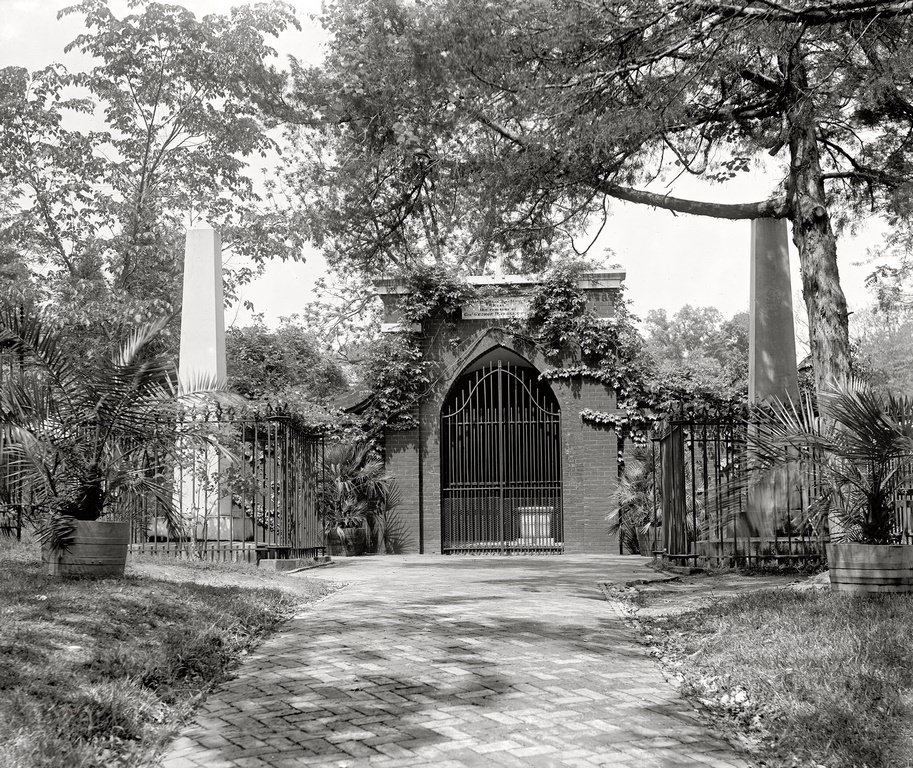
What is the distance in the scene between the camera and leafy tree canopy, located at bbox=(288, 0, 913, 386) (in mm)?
→ 8531

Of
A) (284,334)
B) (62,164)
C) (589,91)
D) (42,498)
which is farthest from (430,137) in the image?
(284,334)

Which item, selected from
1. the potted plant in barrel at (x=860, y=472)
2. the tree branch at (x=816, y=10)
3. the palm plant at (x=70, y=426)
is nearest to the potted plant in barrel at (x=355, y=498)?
the palm plant at (x=70, y=426)

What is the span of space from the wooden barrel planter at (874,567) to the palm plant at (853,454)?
0.54 ft

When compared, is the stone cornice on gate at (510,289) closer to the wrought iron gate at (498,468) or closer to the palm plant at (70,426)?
the wrought iron gate at (498,468)

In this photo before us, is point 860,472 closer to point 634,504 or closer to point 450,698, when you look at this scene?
point 450,698

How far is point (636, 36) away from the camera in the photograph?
8.01 m

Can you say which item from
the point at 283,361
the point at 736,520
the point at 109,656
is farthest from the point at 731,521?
the point at 283,361

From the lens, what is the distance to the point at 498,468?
19.2m

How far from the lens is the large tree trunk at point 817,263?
11.0 m

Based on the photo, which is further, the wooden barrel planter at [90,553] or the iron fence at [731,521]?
the iron fence at [731,521]

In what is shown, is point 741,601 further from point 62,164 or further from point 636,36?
point 62,164

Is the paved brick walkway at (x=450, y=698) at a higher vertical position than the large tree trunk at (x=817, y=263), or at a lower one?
lower

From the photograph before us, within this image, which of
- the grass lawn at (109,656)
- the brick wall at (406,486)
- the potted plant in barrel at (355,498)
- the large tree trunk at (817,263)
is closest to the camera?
the grass lawn at (109,656)

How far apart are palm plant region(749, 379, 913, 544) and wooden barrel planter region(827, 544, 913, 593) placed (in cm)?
17
